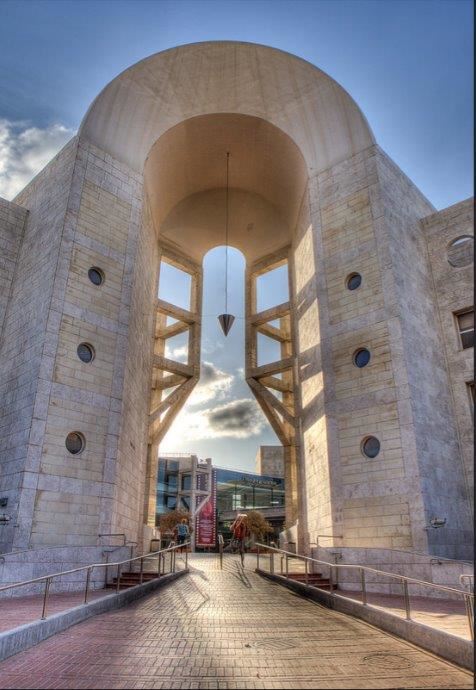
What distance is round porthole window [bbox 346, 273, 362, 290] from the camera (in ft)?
56.4

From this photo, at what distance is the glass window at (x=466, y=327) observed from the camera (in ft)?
55.3

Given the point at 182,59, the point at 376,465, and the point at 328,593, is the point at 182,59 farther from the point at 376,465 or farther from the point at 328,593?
the point at 328,593

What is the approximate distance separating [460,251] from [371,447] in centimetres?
780

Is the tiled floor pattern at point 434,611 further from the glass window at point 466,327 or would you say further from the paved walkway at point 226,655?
the glass window at point 466,327

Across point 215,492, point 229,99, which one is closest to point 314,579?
point 229,99

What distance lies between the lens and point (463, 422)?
16.0m

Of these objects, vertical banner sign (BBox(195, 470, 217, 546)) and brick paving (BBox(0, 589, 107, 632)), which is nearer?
brick paving (BBox(0, 589, 107, 632))

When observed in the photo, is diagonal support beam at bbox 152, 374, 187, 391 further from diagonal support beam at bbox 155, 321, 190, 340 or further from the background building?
the background building

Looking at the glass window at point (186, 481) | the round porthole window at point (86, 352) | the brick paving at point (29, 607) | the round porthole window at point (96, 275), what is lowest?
the brick paving at point (29, 607)

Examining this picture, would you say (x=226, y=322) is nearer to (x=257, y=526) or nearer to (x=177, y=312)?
(x=177, y=312)

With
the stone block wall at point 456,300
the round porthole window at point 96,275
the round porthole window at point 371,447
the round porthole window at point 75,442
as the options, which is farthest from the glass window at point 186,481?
the stone block wall at point 456,300

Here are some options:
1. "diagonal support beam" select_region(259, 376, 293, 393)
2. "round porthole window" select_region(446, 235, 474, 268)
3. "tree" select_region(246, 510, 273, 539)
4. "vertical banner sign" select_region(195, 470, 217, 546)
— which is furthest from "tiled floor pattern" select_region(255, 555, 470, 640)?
"vertical banner sign" select_region(195, 470, 217, 546)

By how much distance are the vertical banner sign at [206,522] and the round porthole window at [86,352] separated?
39.9 m

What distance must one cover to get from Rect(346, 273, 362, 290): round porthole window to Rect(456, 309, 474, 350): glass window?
145 inches
